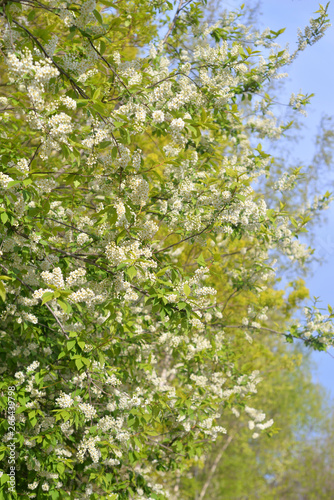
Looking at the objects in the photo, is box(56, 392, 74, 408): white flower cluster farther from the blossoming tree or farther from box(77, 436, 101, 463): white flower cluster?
box(77, 436, 101, 463): white flower cluster

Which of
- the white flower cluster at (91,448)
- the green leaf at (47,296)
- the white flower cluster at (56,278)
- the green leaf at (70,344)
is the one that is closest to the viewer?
the green leaf at (47,296)

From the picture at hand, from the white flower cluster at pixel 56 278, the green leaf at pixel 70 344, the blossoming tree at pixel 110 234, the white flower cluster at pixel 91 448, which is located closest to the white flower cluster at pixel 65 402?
the blossoming tree at pixel 110 234

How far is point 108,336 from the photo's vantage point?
385 cm

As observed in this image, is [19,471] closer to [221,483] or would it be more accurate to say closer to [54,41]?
[54,41]

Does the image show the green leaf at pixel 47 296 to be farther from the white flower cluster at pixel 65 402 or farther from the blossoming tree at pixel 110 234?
the white flower cluster at pixel 65 402

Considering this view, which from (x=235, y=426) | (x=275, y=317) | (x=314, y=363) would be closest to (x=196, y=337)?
(x=275, y=317)

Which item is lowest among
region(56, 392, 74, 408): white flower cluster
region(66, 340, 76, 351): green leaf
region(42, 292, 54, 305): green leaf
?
region(56, 392, 74, 408): white flower cluster

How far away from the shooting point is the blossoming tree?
8.59 ft

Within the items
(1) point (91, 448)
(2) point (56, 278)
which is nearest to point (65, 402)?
(1) point (91, 448)

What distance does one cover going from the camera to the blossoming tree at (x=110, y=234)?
2.62 meters

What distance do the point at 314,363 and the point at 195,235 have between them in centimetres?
1920

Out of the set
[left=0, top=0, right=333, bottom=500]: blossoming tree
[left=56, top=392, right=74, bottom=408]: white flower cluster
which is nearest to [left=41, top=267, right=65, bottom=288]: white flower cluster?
[left=0, top=0, right=333, bottom=500]: blossoming tree

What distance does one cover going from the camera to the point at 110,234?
2.87 metres

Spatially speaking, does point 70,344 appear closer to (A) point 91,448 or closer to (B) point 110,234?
(B) point 110,234
